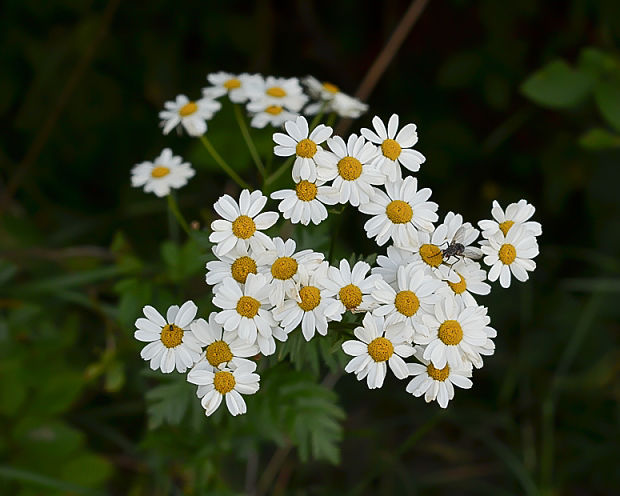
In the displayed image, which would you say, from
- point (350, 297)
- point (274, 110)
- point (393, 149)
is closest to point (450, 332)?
point (350, 297)

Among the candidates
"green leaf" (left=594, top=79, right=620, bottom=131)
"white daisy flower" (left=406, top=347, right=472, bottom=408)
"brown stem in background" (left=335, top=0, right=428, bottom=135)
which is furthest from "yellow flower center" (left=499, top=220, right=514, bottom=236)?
"brown stem in background" (left=335, top=0, right=428, bottom=135)

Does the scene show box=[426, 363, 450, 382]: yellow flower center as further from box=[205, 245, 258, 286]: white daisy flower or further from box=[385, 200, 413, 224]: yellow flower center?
box=[205, 245, 258, 286]: white daisy flower

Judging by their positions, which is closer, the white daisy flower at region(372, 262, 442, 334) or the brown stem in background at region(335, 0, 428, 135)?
the white daisy flower at region(372, 262, 442, 334)

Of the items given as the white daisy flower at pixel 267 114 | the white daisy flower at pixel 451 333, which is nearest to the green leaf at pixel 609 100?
the white daisy flower at pixel 267 114

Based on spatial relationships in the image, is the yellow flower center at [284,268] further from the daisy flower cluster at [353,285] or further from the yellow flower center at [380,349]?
the yellow flower center at [380,349]

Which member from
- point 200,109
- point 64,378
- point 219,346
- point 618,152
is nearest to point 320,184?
point 219,346

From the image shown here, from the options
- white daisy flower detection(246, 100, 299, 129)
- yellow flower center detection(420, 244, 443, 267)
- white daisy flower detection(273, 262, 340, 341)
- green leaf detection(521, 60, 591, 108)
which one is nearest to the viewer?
white daisy flower detection(273, 262, 340, 341)

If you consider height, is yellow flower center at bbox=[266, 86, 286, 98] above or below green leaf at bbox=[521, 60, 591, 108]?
below

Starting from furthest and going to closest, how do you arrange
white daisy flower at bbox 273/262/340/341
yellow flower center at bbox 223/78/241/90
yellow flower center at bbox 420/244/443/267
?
yellow flower center at bbox 223/78/241/90
yellow flower center at bbox 420/244/443/267
white daisy flower at bbox 273/262/340/341
